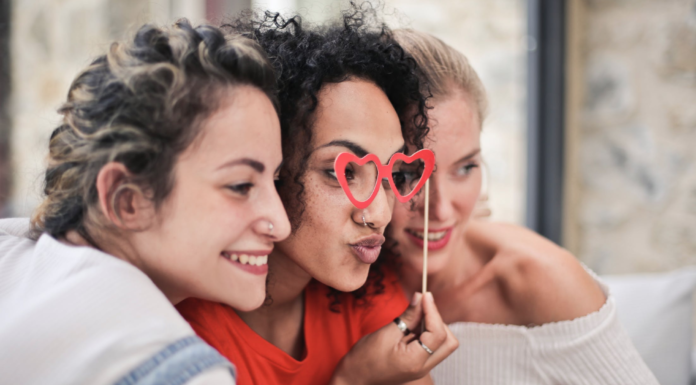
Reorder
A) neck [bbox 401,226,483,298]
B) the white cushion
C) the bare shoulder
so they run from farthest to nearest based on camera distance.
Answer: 1. the white cushion
2. neck [bbox 401,226,483,298]
3. the bare shoulder

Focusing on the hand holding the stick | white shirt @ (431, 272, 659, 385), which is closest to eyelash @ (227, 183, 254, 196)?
the hand holding the stick

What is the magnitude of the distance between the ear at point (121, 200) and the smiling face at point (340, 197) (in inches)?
11.6

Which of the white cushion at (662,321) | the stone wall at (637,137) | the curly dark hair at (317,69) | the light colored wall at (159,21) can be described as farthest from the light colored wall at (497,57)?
the curly dark hair at (317,69)

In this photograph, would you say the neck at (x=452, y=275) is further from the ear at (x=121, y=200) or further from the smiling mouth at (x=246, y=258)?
the ear at (x=121, y=200)

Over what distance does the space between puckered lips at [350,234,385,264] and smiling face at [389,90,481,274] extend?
247 millimetres

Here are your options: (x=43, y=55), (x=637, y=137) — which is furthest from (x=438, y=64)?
(x=637, y=137)

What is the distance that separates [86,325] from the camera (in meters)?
0.68

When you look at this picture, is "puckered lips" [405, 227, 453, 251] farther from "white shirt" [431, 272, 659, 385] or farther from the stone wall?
the stone wall

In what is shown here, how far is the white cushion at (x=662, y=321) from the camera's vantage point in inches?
66.9

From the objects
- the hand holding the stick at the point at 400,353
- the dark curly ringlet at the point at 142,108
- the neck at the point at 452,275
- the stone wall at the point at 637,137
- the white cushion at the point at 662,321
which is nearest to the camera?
the dark curly ringlet at the point at 142,108

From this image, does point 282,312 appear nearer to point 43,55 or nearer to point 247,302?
point 247,302

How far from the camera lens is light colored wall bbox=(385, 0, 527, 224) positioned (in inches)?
114

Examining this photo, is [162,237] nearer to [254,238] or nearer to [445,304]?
[254,238]

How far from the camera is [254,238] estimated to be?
2.82 feet
